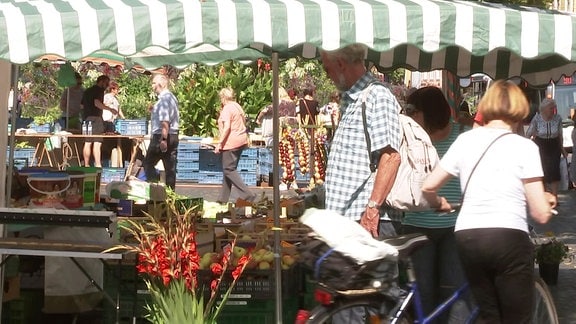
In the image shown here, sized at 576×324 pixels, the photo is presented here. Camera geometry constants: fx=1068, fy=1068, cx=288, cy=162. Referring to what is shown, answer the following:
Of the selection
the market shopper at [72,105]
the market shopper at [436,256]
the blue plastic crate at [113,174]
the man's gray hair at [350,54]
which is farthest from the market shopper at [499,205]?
the market shopper at [72,105]

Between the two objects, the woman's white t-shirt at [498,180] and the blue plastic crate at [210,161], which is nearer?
the woman's white t-shirt at [498,180]

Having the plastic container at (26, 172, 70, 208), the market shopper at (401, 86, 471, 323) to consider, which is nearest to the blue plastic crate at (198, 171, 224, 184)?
the plastic container at (26, 172, 70, 208)

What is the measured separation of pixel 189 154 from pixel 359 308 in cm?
1506

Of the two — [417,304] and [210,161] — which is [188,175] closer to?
[210,161]

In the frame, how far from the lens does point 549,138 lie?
17.4 meters

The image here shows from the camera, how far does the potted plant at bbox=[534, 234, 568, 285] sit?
9.54 meters

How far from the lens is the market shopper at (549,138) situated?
17.4 m

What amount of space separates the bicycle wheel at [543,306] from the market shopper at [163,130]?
898cm

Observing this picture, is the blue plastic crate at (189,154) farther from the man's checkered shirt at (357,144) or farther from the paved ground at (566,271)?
the man's checkered shirt at (357,144)

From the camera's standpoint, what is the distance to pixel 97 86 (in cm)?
1895

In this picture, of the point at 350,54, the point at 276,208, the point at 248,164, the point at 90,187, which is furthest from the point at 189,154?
the point at 350,54

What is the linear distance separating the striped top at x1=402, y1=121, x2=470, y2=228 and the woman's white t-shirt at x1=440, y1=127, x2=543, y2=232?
833mm

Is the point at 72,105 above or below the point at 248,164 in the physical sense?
above

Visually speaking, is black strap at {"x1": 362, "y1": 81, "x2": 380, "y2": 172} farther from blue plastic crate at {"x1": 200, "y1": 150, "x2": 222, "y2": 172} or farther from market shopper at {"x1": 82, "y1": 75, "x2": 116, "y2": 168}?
blue plastic crate at {"x1": 200, "y1": 150, "x2": 222, "y2": 172}
